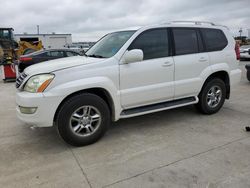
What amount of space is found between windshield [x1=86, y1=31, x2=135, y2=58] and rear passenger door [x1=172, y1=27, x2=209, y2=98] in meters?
0.95

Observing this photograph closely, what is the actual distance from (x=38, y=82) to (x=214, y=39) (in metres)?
3.58

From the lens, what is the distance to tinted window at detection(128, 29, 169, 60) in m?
3.95

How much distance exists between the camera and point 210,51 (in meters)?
4.71

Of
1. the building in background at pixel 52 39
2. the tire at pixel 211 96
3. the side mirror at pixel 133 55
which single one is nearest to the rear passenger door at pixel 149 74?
the side mirror at pixel 133 55

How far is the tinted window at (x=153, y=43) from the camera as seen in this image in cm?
395

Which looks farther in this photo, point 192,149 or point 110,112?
point 110,112

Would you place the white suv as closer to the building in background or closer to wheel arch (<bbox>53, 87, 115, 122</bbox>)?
wheel arch (<bbox>53, 87, 115, 122</bbox>)

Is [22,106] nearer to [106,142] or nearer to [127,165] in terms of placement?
[106,142]

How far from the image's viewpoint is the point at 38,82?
3223mm

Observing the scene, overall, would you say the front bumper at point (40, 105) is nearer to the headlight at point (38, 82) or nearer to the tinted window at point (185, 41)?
the headlight at point (38, 82)

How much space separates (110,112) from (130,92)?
46 centimetres

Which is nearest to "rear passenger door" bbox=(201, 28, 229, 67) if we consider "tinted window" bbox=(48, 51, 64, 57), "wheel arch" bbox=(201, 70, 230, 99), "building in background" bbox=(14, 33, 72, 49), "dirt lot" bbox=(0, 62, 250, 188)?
"wheel arch" bbox=(201, 70, 230, 99)

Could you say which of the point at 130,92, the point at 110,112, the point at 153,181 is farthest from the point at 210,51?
the point at 153,181

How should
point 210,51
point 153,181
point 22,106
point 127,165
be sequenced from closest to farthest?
1. point 153,181
2. point 127,165
3. point 22,106
4. point 210,51
